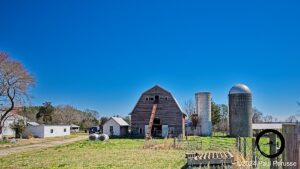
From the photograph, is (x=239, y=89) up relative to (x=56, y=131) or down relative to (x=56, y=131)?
up

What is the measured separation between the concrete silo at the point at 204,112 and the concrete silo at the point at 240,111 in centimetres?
581

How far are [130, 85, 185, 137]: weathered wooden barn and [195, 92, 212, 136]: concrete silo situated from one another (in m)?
8.72

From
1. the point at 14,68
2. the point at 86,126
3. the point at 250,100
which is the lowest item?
the point at 86,126

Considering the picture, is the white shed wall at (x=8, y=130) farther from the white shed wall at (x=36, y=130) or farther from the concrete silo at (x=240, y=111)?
the concrete silo at (x=240, y=111)

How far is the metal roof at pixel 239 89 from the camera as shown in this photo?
180 ft

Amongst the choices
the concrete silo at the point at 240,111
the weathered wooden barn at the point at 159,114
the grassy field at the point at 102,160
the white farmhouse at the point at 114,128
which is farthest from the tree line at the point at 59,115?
the grassy field at the point at 102,160

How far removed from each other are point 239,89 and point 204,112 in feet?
27.1

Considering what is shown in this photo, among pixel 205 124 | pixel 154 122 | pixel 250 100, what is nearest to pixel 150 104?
pixel 154 122

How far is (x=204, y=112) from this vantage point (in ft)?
198

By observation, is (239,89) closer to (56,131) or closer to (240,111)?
(240,111)

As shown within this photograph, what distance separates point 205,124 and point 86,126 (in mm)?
44454

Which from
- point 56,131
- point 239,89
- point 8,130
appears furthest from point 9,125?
point 239,89

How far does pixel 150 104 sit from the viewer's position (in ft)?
173

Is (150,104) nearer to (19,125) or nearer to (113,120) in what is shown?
(113,120)
